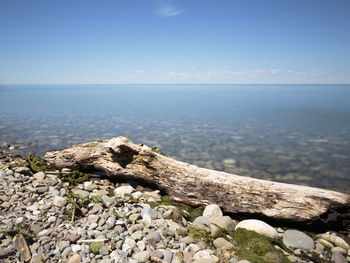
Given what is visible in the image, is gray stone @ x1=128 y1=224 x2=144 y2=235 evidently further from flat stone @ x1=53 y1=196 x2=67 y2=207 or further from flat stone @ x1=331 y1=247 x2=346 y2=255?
flat stone @ x1=331 y1=247 x2=346 y2=255

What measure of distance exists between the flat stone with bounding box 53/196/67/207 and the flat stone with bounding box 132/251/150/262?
2.69m

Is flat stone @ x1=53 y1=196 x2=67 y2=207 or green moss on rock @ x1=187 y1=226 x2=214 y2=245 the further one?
flat stone @ x1=53 y1=196 x2=67 y2=207

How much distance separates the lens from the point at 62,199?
5.50 m

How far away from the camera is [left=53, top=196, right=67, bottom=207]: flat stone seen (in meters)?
5.38

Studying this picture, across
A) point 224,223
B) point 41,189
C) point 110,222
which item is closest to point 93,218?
point 110,222

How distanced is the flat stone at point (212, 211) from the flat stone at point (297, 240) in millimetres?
1742

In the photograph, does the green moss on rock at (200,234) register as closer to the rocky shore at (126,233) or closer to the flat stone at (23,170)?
the rocky shore at (126,233)

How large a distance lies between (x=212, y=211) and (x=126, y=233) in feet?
8.60

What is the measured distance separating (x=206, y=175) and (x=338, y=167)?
12.2 meters

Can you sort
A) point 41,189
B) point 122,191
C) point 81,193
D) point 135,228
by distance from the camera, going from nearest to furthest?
1. point 135,228
2. point 41,189
3. point 81,193
4. point 122,191

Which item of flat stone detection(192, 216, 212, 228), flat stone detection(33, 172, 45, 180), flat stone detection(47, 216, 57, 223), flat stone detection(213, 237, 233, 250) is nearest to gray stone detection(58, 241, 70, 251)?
flat stone detection(47, 216, 57, 223)

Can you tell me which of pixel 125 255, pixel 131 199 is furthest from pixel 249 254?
pixel 131 199

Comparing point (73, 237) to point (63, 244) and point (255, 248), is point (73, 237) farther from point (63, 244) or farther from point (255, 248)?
point (255, 248)

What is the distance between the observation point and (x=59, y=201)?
17.9 ft
